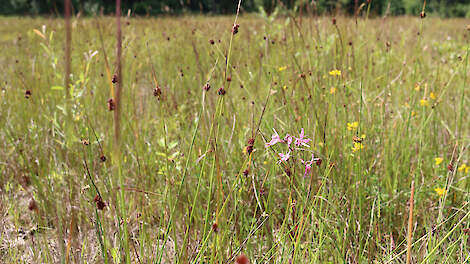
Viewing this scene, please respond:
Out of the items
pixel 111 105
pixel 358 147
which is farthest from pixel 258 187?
pixel 111 105

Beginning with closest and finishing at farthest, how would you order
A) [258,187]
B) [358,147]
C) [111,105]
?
[111,105] → [358,147] → [258,187]

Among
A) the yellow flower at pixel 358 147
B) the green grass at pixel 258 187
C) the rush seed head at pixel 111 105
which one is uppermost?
the rush seed head at pixel 111 105

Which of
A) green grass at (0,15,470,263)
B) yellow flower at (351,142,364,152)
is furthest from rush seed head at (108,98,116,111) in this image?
yellow flower at (351,142,364,152)

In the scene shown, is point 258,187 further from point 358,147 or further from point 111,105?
point 111,105

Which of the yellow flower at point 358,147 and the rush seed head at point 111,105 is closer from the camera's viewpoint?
the rush seed head at point 111,105

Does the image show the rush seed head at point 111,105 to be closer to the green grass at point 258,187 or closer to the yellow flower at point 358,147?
the green grass at point 258,187

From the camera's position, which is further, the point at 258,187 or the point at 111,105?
the point at 258,187

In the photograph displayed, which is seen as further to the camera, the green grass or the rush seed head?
the green grass

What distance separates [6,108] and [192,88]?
1.08m

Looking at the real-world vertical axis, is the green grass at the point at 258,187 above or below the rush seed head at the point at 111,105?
below

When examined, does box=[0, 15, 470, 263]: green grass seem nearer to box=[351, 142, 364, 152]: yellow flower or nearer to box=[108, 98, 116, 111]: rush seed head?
box=[351, 142, 364, 152]: yellow flower

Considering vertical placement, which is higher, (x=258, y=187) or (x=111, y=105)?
(x=111, y=105)

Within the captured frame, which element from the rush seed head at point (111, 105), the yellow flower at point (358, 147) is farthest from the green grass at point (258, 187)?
the rush seed head at point (111, 105)

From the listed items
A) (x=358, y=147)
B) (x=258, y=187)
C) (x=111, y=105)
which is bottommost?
→ (x=258, y=187)
